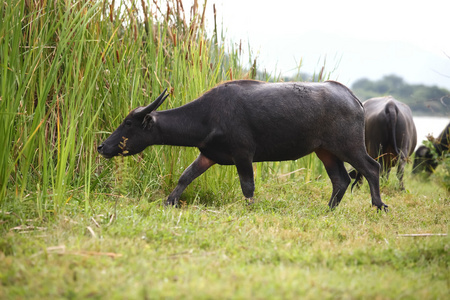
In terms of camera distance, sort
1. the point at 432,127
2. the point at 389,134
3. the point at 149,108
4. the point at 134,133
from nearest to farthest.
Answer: the point at 149,108 < the point at 134,133 < the point at 389,134 < the point at 432,127

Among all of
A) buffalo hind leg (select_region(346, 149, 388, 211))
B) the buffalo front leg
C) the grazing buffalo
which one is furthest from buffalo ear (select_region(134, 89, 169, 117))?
the grazing buffalo

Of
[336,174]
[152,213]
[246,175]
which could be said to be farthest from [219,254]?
[336,174]

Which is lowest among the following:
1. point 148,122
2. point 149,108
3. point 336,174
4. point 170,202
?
point 170,202

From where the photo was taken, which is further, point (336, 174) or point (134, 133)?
point (336, 174)

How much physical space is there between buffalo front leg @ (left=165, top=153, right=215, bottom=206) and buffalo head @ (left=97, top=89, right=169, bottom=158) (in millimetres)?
563

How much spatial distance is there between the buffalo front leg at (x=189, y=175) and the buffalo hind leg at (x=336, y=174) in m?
1.46

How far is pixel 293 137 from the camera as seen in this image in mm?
5641

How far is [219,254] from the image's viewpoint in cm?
373

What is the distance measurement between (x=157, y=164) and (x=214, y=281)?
11.1ft

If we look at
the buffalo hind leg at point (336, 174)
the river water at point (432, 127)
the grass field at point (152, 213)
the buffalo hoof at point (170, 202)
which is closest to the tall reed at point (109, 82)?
the grass field at point (152, 213)

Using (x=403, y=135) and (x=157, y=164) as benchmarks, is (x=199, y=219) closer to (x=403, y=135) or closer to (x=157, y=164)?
(x=157, y=164)

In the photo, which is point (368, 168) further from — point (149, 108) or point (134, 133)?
point (134, 133)

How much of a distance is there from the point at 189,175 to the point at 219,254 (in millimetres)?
2097

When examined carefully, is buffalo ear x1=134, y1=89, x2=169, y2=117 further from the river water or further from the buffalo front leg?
the river water
